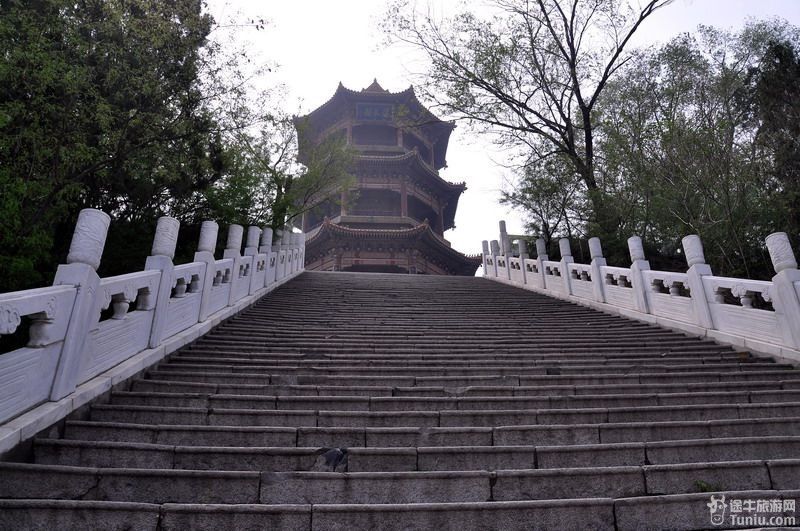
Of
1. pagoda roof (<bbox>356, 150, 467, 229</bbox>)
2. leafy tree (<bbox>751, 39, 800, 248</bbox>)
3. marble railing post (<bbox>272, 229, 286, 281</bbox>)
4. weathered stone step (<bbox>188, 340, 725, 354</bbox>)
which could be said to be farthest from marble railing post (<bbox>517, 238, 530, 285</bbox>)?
pagoda roof (<bbox>356, 150, 467, 229</bbox>)

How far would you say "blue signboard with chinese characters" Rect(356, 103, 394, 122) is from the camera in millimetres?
23094

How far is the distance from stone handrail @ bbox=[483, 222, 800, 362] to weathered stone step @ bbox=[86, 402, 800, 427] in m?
2.24

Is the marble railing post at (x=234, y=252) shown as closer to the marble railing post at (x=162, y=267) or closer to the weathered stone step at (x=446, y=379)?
the marble railing post at (x=162, y=267)

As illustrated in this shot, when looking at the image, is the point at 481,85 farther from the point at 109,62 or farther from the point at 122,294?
the point at 122,294

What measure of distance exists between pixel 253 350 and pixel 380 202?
17.6 meters

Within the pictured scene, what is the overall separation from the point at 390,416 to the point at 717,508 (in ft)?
6.02

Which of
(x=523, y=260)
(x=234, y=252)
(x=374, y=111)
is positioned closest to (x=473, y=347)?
(x=234, y=252)

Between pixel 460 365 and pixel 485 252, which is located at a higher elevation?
pixel 485 252

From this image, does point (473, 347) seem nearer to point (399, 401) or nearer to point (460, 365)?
point (460, 365)

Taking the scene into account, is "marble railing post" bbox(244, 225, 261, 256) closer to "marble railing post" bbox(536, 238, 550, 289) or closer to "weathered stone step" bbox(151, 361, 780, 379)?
"weathered stone step" bbox(151, 361, 780, 379)

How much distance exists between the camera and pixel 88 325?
3.19 metres

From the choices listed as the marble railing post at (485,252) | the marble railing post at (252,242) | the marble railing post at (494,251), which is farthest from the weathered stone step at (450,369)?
the marble railing post at (485,252)

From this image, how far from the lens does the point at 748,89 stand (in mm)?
10773

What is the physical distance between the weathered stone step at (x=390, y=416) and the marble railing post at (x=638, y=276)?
12.5 ft
